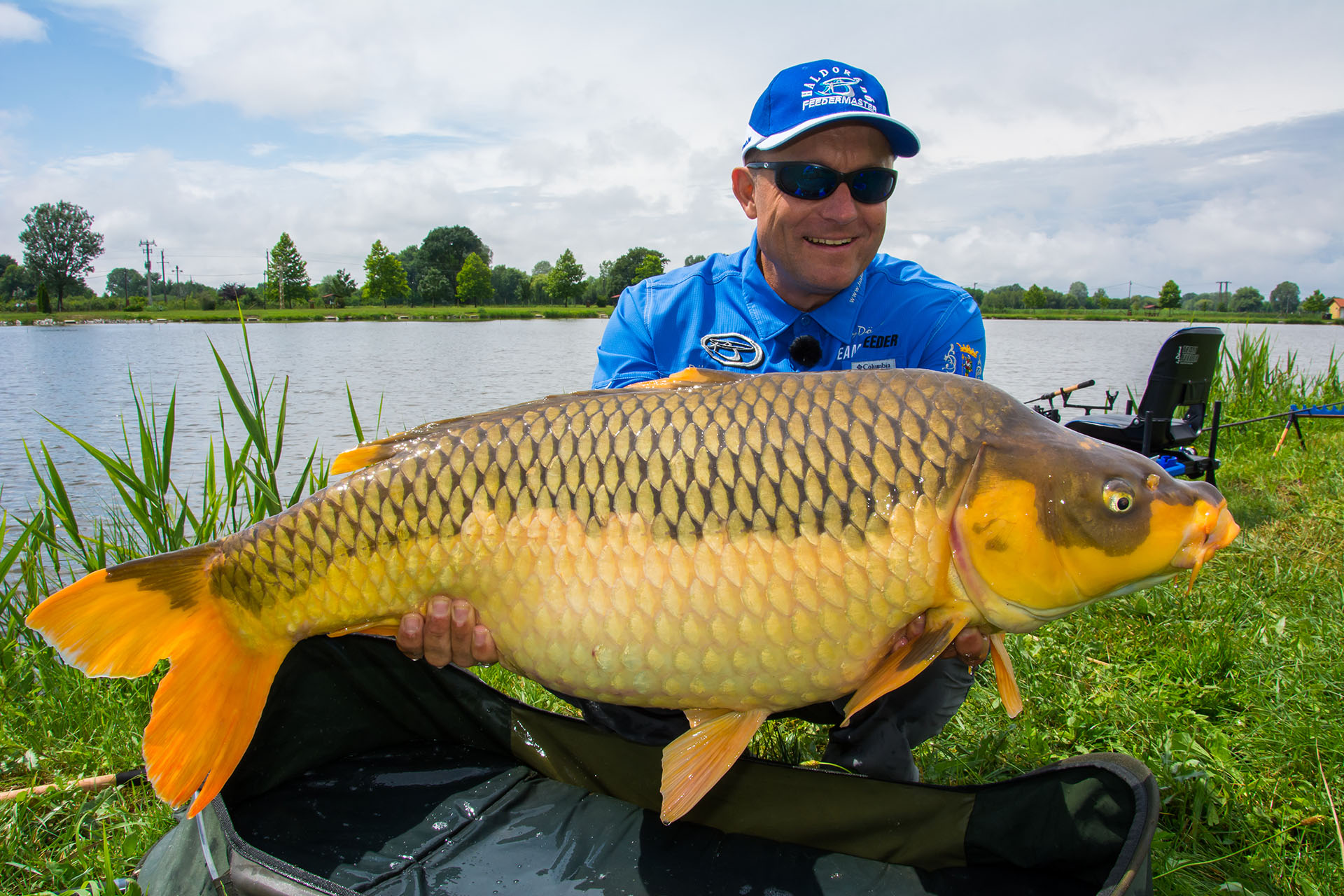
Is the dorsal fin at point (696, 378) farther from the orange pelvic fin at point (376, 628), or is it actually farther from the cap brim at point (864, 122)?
the cap brim at point (864, 122)

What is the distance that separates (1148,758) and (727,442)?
1086 mm

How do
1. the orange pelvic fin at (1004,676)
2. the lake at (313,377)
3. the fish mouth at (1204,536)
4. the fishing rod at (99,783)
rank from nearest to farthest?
the fish mouth at (1204,536) → the orange pelvic fin at (1004,676) → the fishing rod at (99,783) → the lake at (313,377)

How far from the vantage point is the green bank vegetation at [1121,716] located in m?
1.36

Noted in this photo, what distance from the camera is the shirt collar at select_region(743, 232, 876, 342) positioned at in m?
1.88

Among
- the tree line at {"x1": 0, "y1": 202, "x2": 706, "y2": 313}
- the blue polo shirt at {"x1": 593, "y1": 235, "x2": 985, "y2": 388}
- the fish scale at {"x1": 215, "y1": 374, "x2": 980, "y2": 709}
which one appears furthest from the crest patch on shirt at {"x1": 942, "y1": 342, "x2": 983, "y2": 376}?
the tree line at {"x1": 0, "y1": 202, "x2": 706, "y2": 313}

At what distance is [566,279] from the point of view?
59.7 metres

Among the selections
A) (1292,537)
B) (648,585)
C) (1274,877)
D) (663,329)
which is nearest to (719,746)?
(648,585)

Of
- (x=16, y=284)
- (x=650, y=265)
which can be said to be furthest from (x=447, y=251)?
(x=16, y=284)

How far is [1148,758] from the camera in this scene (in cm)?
154

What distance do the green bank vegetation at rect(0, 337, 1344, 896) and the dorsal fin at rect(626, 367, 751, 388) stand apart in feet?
2.97

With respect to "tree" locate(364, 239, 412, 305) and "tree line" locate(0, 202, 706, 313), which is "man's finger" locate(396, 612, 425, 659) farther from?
"tree" locate(364, 239, 412, 305)

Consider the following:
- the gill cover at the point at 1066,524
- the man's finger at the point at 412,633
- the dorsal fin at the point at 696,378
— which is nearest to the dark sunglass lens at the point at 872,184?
the dorsal fin at the point at 696,378

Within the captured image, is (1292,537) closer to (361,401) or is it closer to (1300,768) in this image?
(1300,768)

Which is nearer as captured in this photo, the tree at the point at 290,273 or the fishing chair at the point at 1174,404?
the fishing chair at the point at 1174,404
